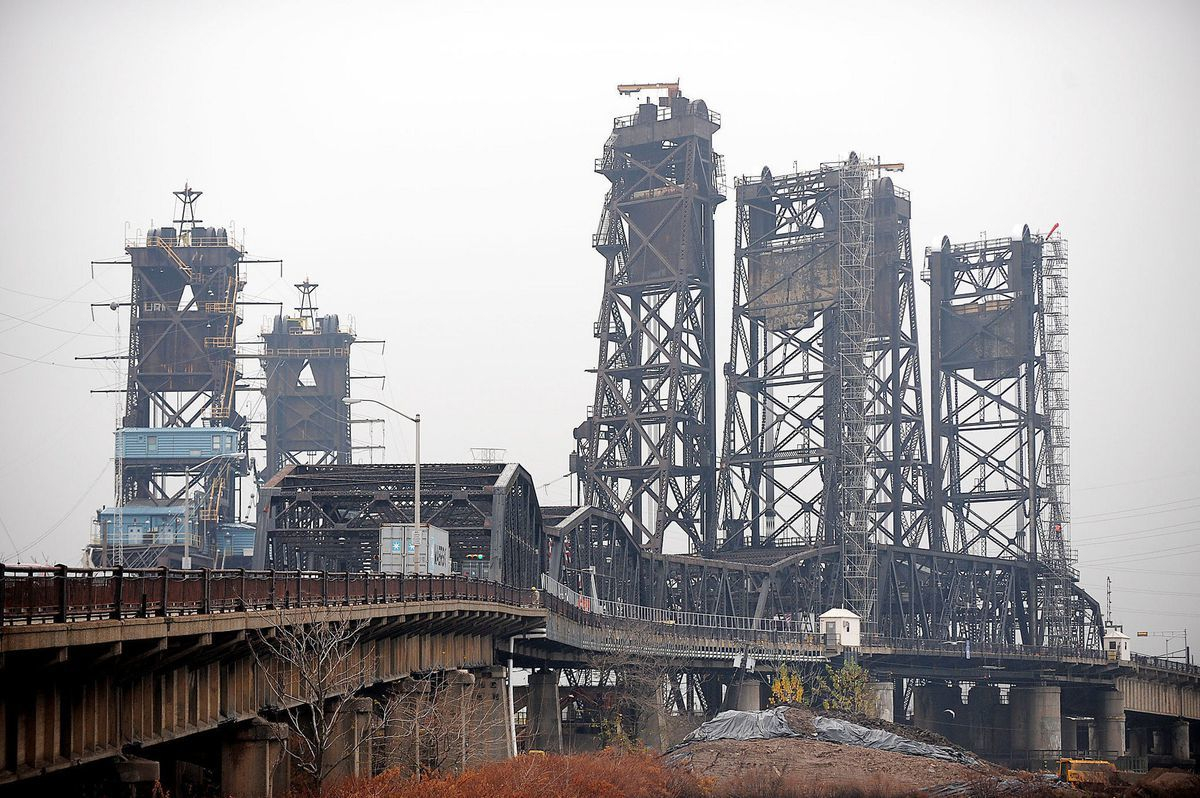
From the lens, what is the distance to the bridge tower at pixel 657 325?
135m

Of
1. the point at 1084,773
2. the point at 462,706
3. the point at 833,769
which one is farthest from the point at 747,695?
the point at 462,706

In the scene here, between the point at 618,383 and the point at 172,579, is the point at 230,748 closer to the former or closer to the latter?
the point at 172,579

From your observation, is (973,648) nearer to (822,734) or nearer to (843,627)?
(843,627)

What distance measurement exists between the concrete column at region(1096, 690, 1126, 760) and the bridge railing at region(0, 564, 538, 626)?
11123cm

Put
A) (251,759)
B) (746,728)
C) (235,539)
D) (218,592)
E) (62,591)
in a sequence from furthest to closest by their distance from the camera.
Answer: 1. (235,539)
2. (746,728)
3. (251,759)
4. (218,592)
5. (62,591)

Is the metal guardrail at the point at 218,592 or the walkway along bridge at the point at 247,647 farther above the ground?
the metal guardrail at the point at 218,592

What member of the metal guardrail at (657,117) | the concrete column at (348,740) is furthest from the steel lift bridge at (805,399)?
the concrete column at (348,740)

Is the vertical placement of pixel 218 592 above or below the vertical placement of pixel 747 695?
above

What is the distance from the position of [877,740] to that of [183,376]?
109755 millimetres

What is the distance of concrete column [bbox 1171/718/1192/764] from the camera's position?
166m

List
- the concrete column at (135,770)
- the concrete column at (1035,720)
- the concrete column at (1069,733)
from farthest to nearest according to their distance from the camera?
the concrete column at (1069,733), the concrete column at (1035,720), the concrete column at (135,770)

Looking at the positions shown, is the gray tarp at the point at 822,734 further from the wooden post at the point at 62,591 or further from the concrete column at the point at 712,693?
the wooden post at the point at 62,591

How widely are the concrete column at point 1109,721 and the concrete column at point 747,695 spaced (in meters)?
45.4

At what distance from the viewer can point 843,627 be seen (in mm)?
130500
